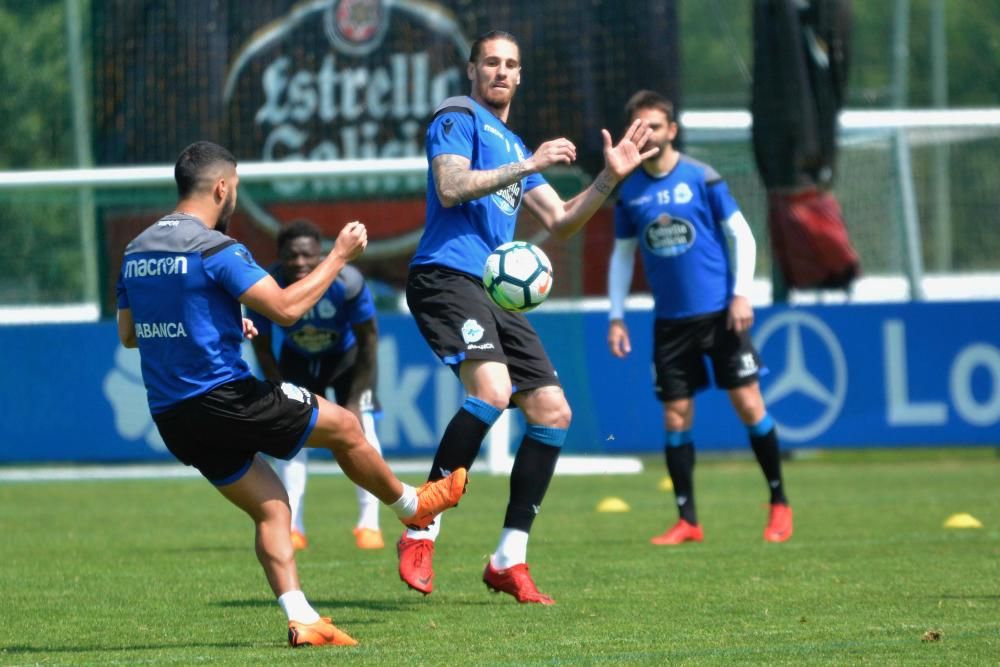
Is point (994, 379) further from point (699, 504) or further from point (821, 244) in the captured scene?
point (699, 504)

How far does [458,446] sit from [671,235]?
10.6ft

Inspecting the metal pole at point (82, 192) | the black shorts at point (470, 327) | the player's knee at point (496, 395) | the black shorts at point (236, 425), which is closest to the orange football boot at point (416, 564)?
the player's knee at point (496, 395)

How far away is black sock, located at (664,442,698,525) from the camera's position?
9656 mm

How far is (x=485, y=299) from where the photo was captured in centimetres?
700

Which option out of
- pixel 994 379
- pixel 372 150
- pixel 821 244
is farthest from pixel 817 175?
pixel 372 150

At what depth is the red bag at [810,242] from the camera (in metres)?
16.6

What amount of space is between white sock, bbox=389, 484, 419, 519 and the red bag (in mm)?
10693

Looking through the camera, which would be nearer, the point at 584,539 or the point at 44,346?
the point at 584,539

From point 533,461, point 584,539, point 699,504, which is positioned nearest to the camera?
point 533,461

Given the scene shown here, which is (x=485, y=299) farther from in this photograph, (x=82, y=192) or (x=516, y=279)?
(x=82, y=192)

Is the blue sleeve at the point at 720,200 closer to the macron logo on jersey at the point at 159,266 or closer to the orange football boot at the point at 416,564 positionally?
the orange football boot at the point at 416,564

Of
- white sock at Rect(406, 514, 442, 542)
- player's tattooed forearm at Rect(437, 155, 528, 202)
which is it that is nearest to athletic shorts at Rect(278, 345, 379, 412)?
white sock at Rect(406, 514, 442, 542)

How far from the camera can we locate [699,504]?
12.4 meters

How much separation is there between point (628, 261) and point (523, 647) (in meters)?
4.55
